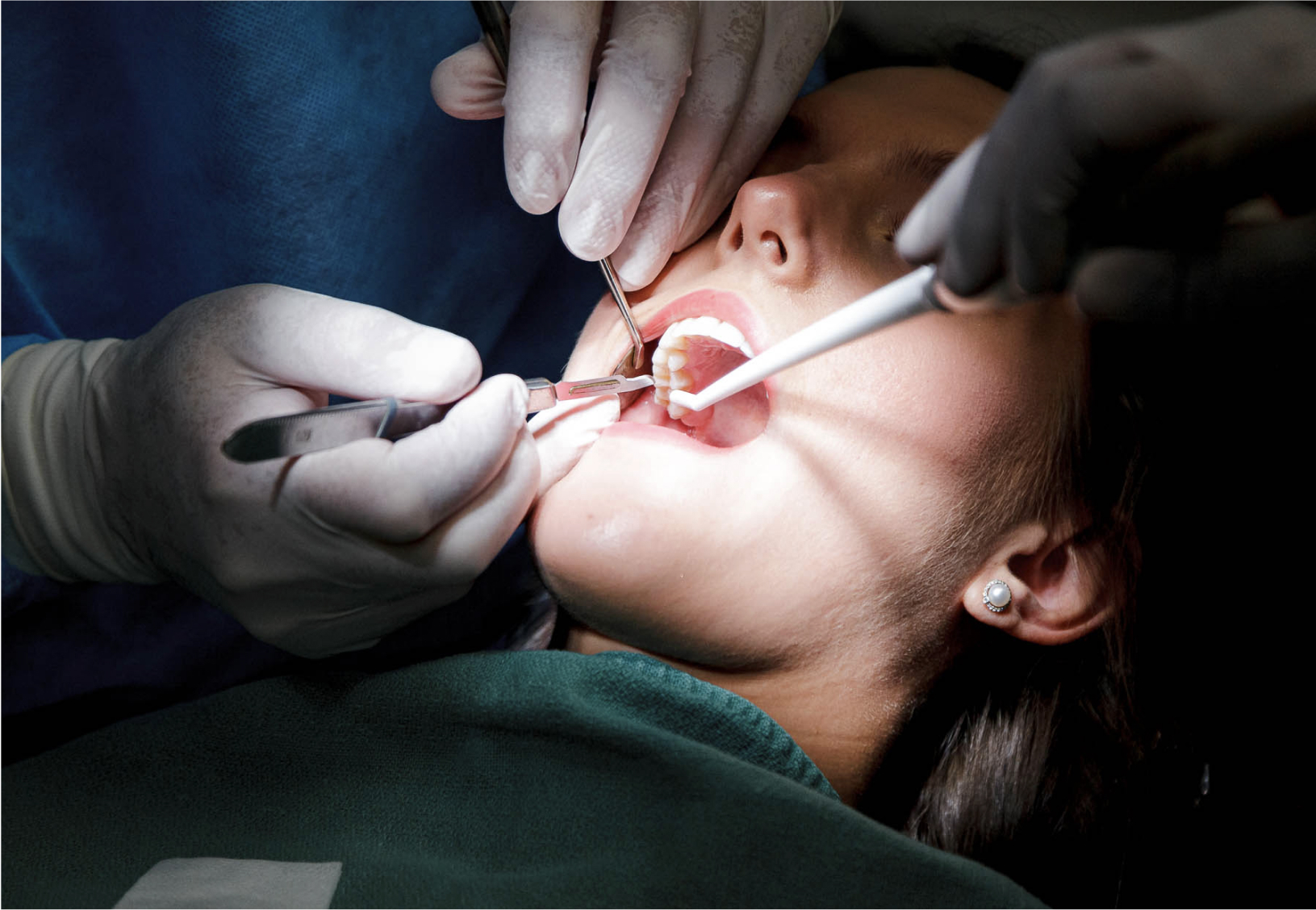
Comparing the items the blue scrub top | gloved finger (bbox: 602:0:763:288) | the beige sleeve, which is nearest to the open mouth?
gloved finger (bbox: 602:0:763:288)

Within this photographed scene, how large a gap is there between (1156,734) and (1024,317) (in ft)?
2.13

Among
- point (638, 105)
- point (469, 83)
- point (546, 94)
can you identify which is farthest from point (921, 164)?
point (469, 83)

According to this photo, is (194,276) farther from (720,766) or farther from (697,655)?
(720,766)

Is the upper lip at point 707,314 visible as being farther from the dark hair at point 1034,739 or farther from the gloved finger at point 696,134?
the dark hair at point 1034,739

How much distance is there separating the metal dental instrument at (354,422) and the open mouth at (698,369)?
41 mm

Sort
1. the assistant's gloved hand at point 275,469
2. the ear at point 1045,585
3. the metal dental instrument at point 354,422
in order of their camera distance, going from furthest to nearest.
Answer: the ear at point 1045,585 < the assistant's gloved hand at point 275,469 < the metal dental instrument at point 354,422

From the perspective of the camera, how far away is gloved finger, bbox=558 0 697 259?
3.34ft

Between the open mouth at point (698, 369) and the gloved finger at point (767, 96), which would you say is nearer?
the open mouth at point (698, 369)

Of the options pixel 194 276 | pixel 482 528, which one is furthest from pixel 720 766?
pixel 194 276

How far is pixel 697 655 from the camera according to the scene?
39.6 inches

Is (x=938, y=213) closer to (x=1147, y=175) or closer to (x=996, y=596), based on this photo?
(x=1147, y=175)

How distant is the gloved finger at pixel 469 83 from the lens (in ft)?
3.70

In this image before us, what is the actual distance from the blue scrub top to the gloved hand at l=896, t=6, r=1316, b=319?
90 cm

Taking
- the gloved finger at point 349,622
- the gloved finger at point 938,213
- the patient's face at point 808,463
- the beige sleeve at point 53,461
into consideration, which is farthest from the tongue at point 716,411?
the beige sleeve at point 53,461
